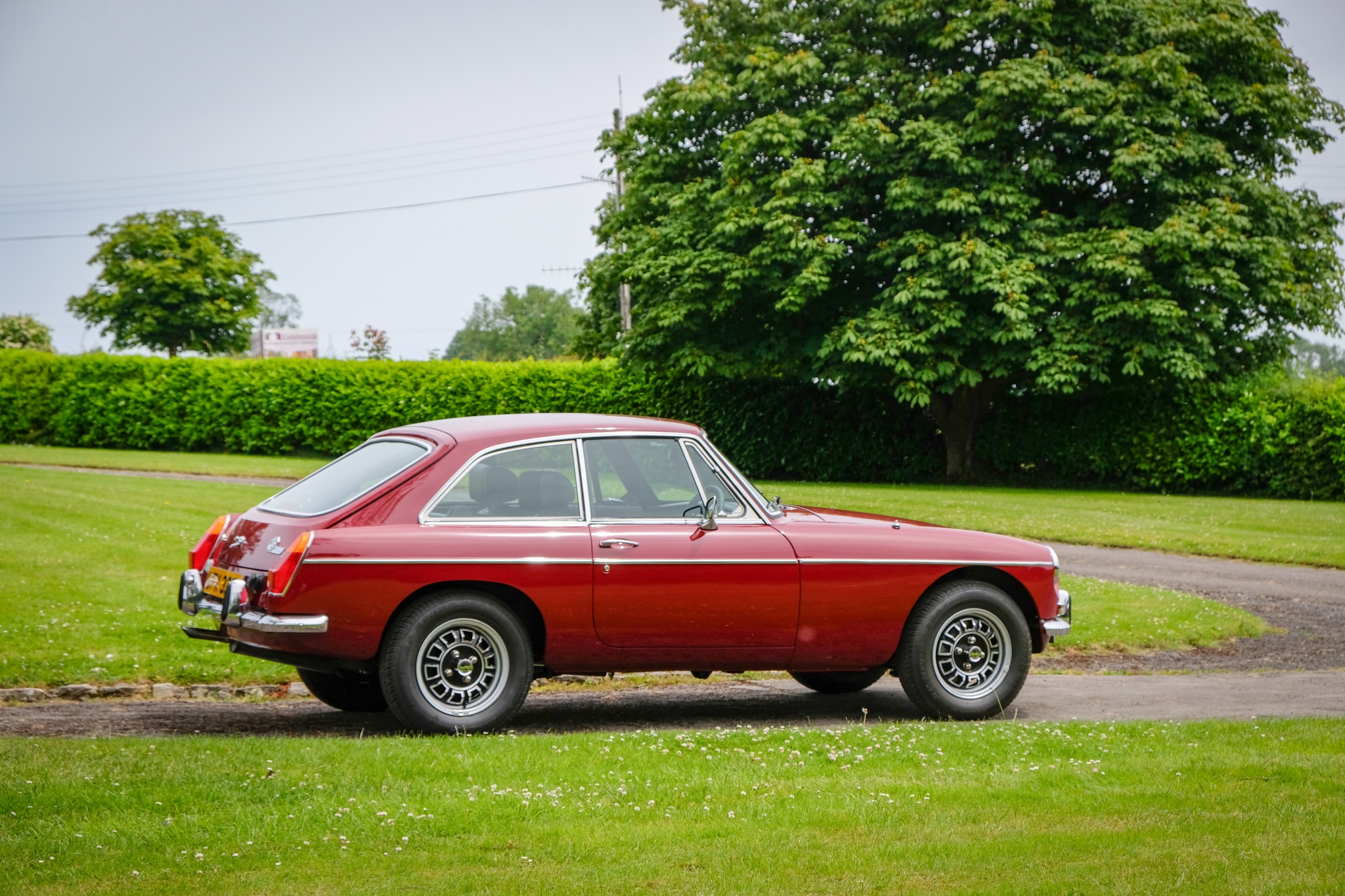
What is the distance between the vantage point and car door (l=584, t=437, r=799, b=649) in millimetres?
7262

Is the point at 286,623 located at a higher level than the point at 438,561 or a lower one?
lower

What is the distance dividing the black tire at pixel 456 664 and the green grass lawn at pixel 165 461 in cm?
2272

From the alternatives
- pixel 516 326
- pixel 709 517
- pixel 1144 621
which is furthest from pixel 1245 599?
pixel 516 326

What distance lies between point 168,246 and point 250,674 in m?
65.3

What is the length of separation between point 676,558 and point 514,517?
889 millimetres

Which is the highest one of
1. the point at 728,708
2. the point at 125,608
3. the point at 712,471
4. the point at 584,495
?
the point at 712,471

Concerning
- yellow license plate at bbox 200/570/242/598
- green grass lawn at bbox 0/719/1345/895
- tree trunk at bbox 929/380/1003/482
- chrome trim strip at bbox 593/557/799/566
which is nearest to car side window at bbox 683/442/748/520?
chrome trim strip at bbox 593/557/799/566

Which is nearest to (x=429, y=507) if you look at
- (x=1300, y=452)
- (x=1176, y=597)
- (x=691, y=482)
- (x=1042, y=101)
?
(x=691, y=482)

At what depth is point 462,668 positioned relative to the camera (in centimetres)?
703

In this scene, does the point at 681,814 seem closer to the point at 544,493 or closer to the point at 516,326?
the point at 544,493

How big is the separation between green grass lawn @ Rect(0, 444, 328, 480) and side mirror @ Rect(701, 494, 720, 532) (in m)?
22.7

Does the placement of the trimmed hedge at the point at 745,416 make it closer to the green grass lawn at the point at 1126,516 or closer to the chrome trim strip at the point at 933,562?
the green grass lawn at the point at 1126,516

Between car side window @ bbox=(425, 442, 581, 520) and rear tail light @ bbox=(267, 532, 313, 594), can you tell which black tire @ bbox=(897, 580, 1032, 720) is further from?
rear tail light @ bbox=(267, 532, 313, 594)

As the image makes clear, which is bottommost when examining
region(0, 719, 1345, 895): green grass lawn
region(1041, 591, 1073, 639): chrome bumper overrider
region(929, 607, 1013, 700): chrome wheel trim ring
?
region(0, 719, 1345, 895): green grass lawn
